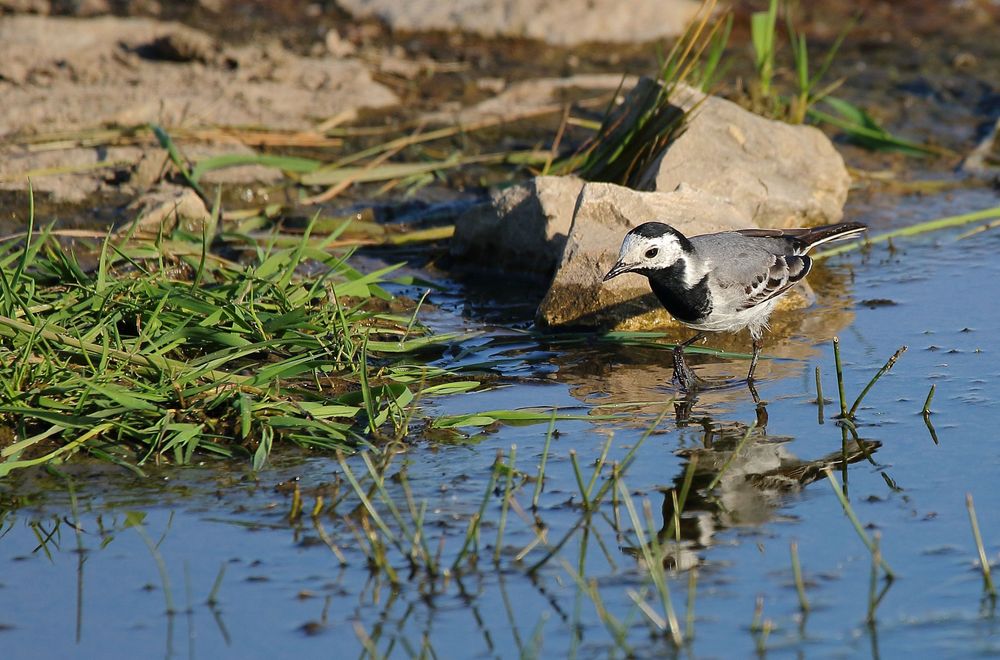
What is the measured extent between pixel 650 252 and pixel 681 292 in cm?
25

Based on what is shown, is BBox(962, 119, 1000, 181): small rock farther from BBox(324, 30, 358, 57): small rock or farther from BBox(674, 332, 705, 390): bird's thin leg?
BBox(324, 30, 358, 57): small rock

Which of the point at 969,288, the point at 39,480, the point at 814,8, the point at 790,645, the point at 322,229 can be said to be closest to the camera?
the point at 790,645

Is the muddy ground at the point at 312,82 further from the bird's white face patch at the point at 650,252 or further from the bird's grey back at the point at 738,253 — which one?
the bird's white face patch at the point at 650,252

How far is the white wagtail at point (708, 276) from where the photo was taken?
6238 millimetres

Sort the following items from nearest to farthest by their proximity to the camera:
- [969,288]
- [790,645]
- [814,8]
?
[790,645] < [969,288] < [814,8]

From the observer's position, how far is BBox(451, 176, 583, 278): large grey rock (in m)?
7.77

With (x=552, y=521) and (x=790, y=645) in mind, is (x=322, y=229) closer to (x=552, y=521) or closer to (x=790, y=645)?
(x=552, y=521)

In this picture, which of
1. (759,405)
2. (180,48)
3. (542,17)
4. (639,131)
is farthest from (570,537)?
(542,17)

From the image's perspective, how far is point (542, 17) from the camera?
11.8 m

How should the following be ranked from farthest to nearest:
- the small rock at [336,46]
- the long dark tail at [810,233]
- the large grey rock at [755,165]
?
the small rock at [336,46]
the large grey rock at [755,165]
the long dark tail at [810,233]

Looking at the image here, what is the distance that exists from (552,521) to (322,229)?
3887mm

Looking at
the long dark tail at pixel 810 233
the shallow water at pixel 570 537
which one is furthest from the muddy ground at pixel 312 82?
the shallow water at pixel 570 537

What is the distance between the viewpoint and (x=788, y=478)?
516 cm

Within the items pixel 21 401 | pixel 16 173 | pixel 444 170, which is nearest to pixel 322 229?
pixel 444 170
